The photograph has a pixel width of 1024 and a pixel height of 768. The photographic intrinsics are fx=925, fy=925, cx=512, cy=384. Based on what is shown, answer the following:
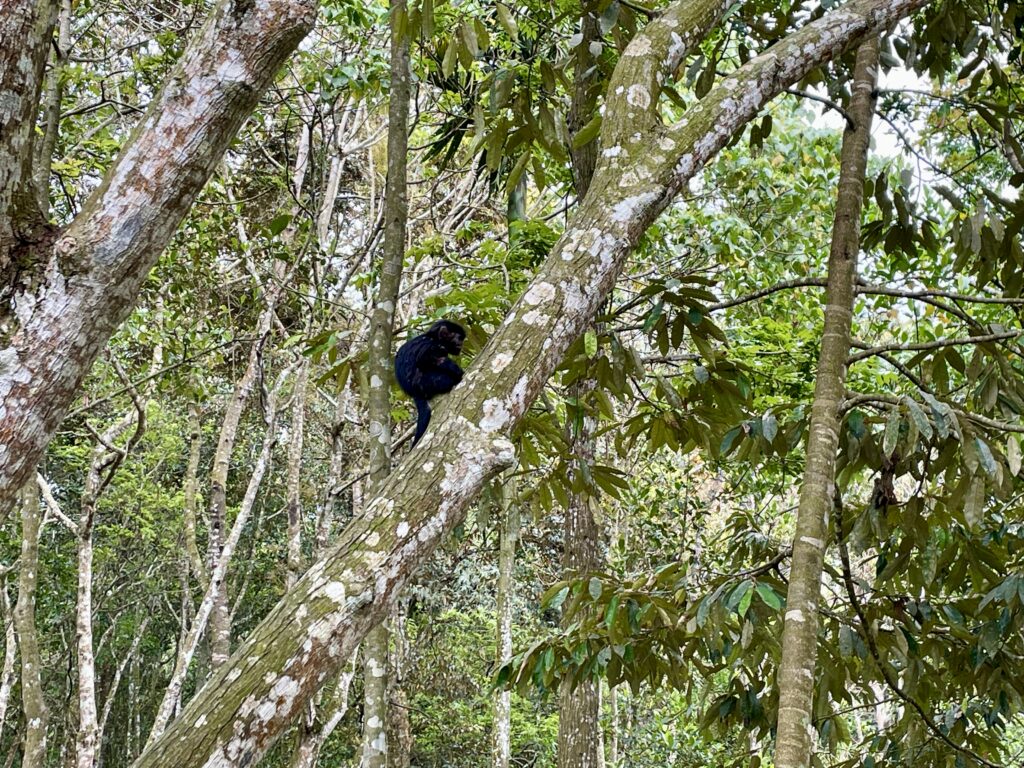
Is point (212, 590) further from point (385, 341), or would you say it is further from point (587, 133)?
point (587, 133)

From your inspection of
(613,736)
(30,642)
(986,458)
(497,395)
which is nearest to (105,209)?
(497,395)

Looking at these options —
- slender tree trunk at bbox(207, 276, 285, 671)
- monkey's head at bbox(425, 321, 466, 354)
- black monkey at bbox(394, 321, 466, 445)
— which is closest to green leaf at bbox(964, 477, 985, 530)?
monkey's head at bbox(425, 321, 466, 354)

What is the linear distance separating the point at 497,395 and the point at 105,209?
0.61 metres

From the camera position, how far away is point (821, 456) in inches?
78.1

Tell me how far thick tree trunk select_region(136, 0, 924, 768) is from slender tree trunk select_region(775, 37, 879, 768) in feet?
1.30

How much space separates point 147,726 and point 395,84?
11889 millimetres

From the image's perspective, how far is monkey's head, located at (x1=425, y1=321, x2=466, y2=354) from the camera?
4.08 m

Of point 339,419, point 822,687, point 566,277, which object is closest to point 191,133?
point 566,277

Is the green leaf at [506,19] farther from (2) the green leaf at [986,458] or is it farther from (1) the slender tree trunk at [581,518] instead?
(2) the green leaf at [986,458]

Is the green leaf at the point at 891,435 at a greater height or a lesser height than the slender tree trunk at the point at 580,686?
greater

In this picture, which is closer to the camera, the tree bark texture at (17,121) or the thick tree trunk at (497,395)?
the thick tree trunk at (497,395)

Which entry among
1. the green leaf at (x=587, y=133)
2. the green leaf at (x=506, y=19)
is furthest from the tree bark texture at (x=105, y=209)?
the green leaf at (x=587, y=133)

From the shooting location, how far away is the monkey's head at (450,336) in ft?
13.4

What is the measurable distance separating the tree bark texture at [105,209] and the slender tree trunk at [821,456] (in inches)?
52.5
